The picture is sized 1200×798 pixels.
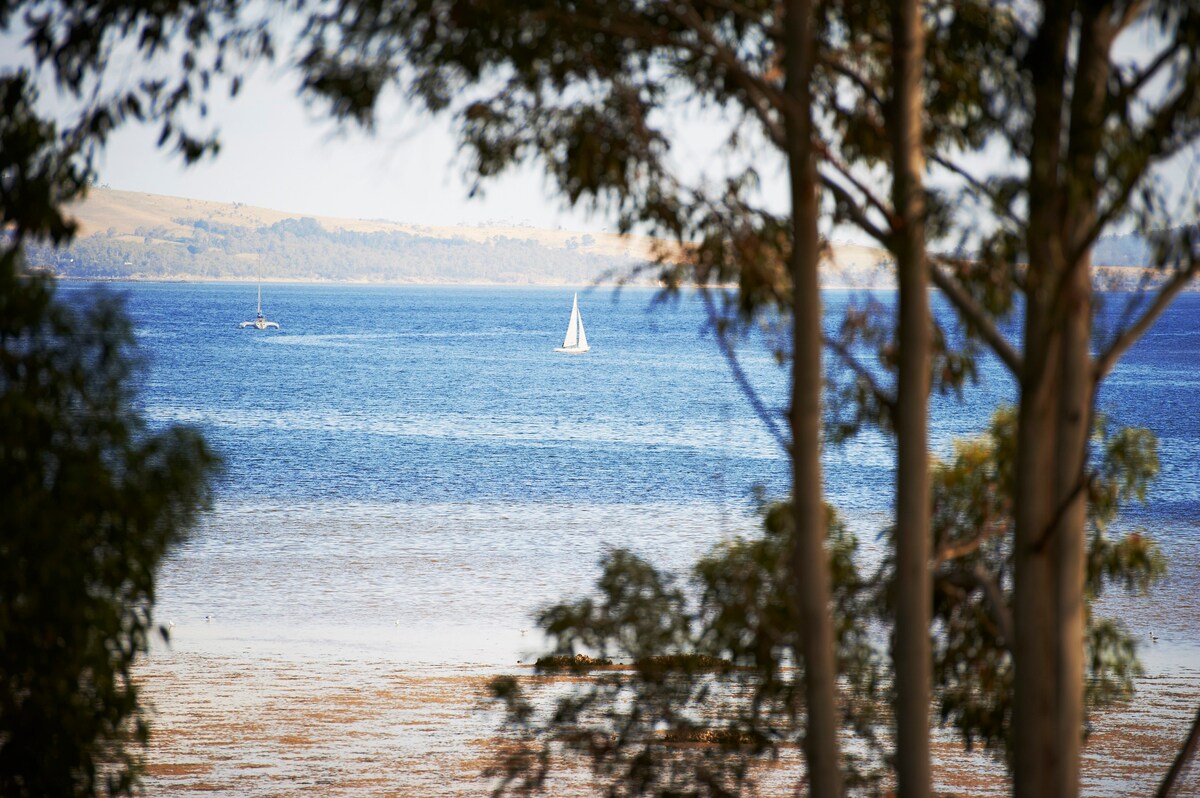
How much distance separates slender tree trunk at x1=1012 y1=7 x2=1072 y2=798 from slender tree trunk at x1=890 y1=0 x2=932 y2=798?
339 millimetres

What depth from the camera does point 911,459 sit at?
5.04m

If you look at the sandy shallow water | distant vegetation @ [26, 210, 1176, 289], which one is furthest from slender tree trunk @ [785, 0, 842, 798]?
distant vegetation @ [26, 210, 1176, 289]

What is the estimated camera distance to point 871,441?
3916cm

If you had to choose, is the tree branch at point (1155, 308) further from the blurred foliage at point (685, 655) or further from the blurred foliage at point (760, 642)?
the blurred foliage at point (685, 655)

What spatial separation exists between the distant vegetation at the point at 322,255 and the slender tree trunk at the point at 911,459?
13604 centimetres

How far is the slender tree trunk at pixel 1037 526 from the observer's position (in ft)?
15.3

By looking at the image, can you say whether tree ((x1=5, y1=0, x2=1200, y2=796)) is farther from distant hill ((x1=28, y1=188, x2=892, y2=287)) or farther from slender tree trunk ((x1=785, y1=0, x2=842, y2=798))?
distant hill ((x1=28, y1=188, x2=892, y2=287))

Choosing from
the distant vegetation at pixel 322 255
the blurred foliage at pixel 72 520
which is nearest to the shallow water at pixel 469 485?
the blurred foliage at pixel 72 520

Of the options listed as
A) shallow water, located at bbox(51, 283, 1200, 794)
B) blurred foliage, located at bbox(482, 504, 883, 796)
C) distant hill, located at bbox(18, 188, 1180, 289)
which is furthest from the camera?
distant hill, located at bbox(18, 188, 1180, 289)

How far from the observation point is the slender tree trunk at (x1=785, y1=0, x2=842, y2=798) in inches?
199

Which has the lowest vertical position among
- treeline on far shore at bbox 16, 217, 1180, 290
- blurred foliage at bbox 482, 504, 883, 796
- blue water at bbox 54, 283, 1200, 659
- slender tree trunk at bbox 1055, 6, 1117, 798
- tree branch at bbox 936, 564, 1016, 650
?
blue water at bbox 54, 283, 1200, 659

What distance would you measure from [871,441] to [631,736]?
33666mm

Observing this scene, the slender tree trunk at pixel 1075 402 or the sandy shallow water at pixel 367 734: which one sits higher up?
the slender tree trunk at pixel 1075 402

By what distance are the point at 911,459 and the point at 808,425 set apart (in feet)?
1.33
